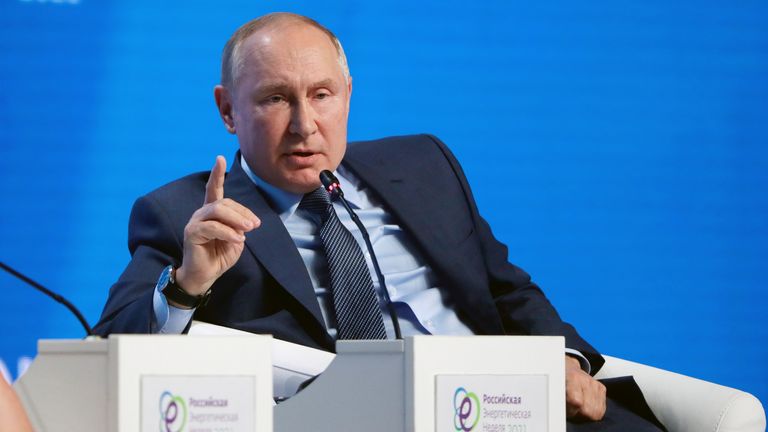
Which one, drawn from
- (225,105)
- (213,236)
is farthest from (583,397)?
(225,105)

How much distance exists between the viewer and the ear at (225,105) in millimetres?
2393

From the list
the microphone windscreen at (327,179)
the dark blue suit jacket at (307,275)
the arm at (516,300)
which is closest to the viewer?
the microphone windscreen at (327,179)

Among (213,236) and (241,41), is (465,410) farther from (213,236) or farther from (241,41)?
(241,41)

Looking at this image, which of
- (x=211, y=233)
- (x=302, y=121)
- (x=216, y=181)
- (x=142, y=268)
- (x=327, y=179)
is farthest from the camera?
(x=302, y=121)

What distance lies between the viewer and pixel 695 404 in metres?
1.98

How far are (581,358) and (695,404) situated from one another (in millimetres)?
234

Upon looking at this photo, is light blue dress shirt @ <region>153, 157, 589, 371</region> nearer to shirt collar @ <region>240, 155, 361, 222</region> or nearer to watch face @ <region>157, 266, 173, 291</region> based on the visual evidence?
shirt collar @ <region>240, 155, 361, 222</region>

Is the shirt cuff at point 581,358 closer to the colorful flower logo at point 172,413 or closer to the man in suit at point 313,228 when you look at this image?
the man in suit at point 313,228

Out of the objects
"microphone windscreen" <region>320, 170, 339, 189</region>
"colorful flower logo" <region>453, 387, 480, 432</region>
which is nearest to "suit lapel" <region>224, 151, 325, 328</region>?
"microphone windscreen" <region>320, 170, 339, 189</region>

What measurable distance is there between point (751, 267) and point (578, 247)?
559mm

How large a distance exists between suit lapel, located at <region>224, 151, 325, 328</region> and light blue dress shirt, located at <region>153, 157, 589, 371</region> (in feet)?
0.18

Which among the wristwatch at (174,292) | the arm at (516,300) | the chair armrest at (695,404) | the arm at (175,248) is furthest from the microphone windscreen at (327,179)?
the chair armrest at (695,404)

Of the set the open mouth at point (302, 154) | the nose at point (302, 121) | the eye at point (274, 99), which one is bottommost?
the open mouth at point (302, 154)

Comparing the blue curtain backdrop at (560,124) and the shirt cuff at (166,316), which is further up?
the blue curtain backdrop at (560,124)
